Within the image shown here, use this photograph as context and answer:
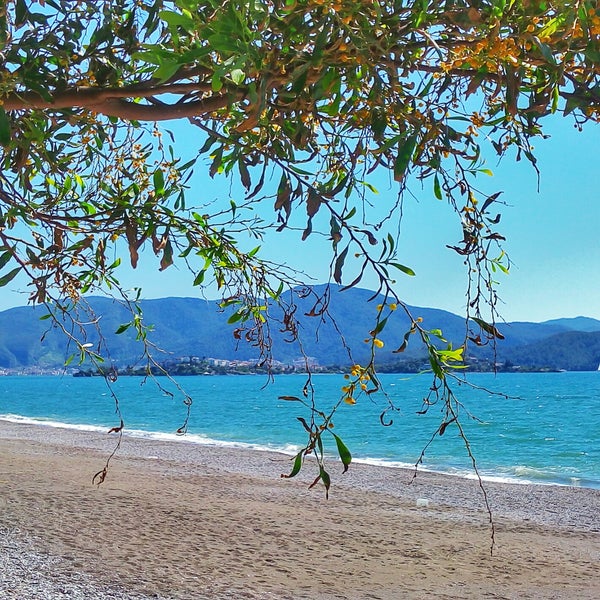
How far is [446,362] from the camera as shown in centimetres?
175

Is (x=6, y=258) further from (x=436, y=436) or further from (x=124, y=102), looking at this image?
(x=436, y=436)

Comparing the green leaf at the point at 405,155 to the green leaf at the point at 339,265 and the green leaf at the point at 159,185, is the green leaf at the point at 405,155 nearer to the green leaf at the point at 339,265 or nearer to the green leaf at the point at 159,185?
the green leaf at the point at 339,265

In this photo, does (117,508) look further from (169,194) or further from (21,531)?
(169,194)

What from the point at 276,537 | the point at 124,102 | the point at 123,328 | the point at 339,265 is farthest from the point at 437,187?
the point at 276,537

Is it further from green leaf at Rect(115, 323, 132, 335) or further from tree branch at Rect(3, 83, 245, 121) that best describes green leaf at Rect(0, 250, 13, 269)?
tree branch at Rect(3, 83, 245, 121)

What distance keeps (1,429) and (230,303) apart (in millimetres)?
31349

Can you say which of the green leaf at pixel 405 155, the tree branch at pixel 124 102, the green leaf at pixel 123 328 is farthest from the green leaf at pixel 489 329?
the green leaf at pixel 123 328

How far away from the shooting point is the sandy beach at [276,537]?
8.28 meters

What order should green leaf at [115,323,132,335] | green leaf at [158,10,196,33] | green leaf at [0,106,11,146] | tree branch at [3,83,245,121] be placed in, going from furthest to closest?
green leaf at [115,323,132,335] < tree branch at [3,83,245,121] < green leaf at [0,106,11,146] < green leaf at [158,10,196,33]

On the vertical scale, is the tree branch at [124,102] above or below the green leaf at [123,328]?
above

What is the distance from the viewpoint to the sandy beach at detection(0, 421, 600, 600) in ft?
27.2

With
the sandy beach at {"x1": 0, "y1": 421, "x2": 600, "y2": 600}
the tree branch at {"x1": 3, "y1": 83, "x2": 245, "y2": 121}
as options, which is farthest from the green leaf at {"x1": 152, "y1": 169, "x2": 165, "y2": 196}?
the sandy beach at {"x1": 0, "y1": 421, "x2": 600, "y2": 600}

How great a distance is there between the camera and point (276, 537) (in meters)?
10.7

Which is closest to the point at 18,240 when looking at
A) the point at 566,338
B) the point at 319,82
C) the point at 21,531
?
the point at 319,82
